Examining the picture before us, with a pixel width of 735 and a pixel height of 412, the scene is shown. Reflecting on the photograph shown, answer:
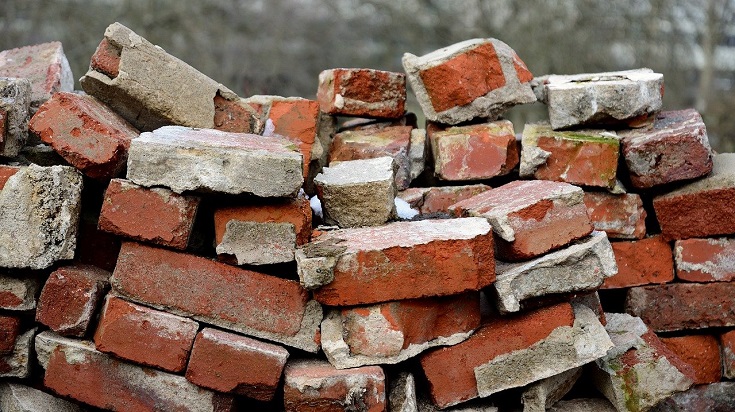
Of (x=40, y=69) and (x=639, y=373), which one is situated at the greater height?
(x=40, y=69)

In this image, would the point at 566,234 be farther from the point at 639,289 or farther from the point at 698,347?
the point at 698,347

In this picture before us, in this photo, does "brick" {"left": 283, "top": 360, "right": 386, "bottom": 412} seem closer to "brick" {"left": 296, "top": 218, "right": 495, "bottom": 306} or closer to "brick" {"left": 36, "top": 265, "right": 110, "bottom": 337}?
"brick" {"left": 296, "top": 218, "right": 495, "bottom": 306}

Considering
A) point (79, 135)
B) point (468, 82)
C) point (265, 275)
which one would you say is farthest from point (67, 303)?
point (468, 82)

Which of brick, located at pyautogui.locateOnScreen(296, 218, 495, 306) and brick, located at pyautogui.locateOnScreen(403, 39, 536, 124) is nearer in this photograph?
brick, located at pyautogui.locateOnScreen(296, 218, 495, 306)

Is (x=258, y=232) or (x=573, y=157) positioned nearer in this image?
(x=258, y=232)

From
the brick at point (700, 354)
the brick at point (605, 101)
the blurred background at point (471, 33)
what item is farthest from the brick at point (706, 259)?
the blurred background at point (471, 33)

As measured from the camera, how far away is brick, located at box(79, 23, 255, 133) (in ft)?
12.1

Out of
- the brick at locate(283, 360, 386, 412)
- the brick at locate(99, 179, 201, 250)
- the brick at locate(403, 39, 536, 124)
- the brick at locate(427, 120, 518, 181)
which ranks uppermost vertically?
the brick at locate(403, 39, 536, 124)

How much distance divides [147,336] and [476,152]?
187cm

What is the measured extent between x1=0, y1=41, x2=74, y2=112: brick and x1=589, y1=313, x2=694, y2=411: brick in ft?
9.60

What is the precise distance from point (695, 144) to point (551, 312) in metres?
1.24

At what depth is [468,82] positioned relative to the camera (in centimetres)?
420

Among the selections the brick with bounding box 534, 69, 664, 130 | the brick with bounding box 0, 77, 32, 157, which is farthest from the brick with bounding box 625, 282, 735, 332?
the brick with bounding box 0, 77, 32, 157

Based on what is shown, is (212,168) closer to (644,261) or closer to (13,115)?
(13,115)
